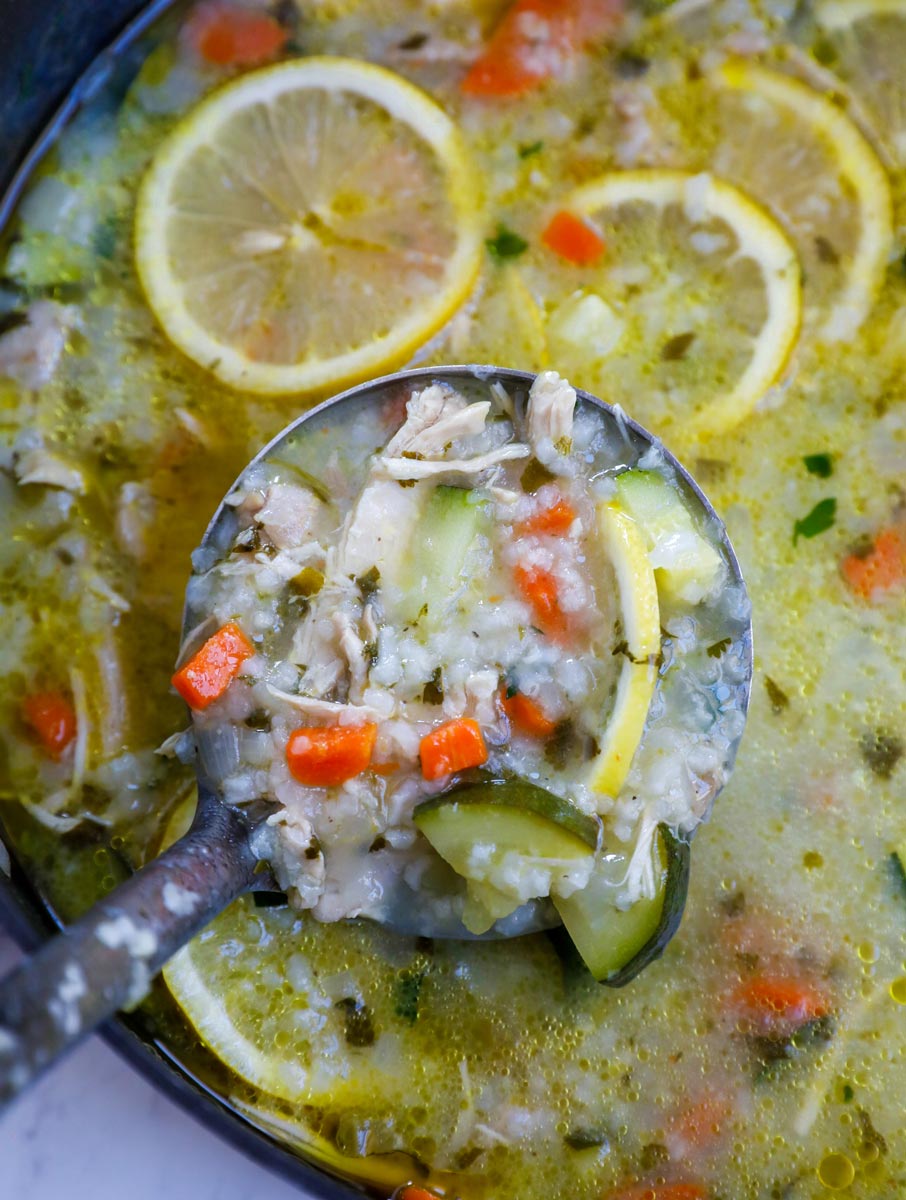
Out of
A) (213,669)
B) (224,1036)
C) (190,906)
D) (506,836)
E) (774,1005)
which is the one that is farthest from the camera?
(774,1005)

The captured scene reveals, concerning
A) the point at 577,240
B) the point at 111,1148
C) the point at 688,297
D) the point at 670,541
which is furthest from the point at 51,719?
the point at 688,297

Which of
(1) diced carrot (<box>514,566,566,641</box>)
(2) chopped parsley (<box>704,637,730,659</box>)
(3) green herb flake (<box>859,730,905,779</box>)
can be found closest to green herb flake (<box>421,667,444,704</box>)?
(1) diced carrot (<box>514,566,566,641</box>)

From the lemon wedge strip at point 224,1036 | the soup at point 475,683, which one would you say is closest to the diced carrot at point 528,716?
the soup at point 475,683

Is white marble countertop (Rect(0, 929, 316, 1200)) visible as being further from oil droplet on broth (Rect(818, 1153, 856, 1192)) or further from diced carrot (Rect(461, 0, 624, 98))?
diced carrot (Rect(461, 0, 624, 98))

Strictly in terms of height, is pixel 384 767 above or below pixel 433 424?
below

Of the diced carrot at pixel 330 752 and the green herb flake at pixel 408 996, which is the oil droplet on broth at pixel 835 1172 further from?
the diced carrot at pixel 330 752

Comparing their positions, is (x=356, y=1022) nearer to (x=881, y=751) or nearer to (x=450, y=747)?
(x=450, y=747)

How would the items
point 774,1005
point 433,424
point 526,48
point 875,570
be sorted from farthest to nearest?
point 526,48, point 875,570, point 774,1005, point 433,424
